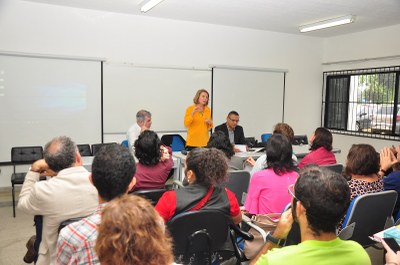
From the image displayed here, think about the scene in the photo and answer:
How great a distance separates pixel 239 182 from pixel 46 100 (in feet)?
11.4

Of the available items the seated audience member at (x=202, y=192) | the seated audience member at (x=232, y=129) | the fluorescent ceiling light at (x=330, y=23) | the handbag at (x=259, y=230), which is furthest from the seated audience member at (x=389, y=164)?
the fluorescent ceiling light at (x=330, y=23)

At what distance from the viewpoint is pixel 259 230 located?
6.75 ft

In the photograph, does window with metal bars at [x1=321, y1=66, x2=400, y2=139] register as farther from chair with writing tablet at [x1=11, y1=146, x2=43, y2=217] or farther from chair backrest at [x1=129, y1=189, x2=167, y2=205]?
chair with writing tablet at [x1=11, y1=146, x2=43, y2=217]

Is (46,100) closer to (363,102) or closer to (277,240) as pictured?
(277,240)

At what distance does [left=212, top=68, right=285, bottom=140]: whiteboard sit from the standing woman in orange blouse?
114 centimetres

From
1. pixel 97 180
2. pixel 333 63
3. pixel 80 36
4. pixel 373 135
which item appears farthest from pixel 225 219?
pixel 333 63

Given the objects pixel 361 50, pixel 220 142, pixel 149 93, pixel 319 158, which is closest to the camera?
pixel 220 142

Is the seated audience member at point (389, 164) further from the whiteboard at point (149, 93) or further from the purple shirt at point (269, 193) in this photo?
the whiteboard at point (149, 93)

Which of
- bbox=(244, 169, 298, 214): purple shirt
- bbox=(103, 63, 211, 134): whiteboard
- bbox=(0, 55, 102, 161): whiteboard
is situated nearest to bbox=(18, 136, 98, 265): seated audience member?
bbox=(244, 169, 298, 214): purple shirt

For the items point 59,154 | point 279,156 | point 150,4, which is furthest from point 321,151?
point 150,4

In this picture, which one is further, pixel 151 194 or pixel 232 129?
pixel 232 129

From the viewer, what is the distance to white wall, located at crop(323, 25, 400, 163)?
20.1ft

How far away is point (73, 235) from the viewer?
1211mm

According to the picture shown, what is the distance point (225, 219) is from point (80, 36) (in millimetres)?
4356
